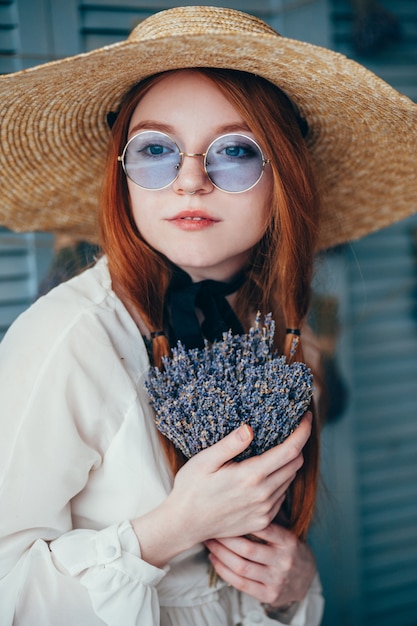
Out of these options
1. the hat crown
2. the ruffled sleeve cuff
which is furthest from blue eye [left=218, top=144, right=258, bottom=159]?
the ruffled sleeve cuff

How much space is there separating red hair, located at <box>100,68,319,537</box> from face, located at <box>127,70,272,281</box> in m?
Answer: 0.03

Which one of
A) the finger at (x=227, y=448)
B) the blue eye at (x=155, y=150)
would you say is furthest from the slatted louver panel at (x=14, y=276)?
the finger at (x=227, y=448)

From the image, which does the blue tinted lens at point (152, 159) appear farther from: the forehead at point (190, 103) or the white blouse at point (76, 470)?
the white blouse at point (76, 470)

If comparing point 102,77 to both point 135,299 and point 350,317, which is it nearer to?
point 135,299

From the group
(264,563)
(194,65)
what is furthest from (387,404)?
(194,65)

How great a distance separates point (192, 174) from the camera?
1.44m

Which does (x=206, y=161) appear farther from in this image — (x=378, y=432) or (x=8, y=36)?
(x=378, y=432)

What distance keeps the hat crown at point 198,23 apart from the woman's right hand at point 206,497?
0.87 metres

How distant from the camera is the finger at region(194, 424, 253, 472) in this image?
4.23ft

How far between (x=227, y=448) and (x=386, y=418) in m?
1.76

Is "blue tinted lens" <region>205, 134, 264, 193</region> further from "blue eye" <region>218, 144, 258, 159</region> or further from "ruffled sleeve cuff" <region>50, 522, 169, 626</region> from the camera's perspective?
"ruffled sleeve cuff" <region>50, 522, 169, 626</region>

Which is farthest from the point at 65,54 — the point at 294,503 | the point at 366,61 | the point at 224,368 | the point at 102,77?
the point at 294,503

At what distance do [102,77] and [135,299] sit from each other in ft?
1.65

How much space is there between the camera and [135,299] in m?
1.57
